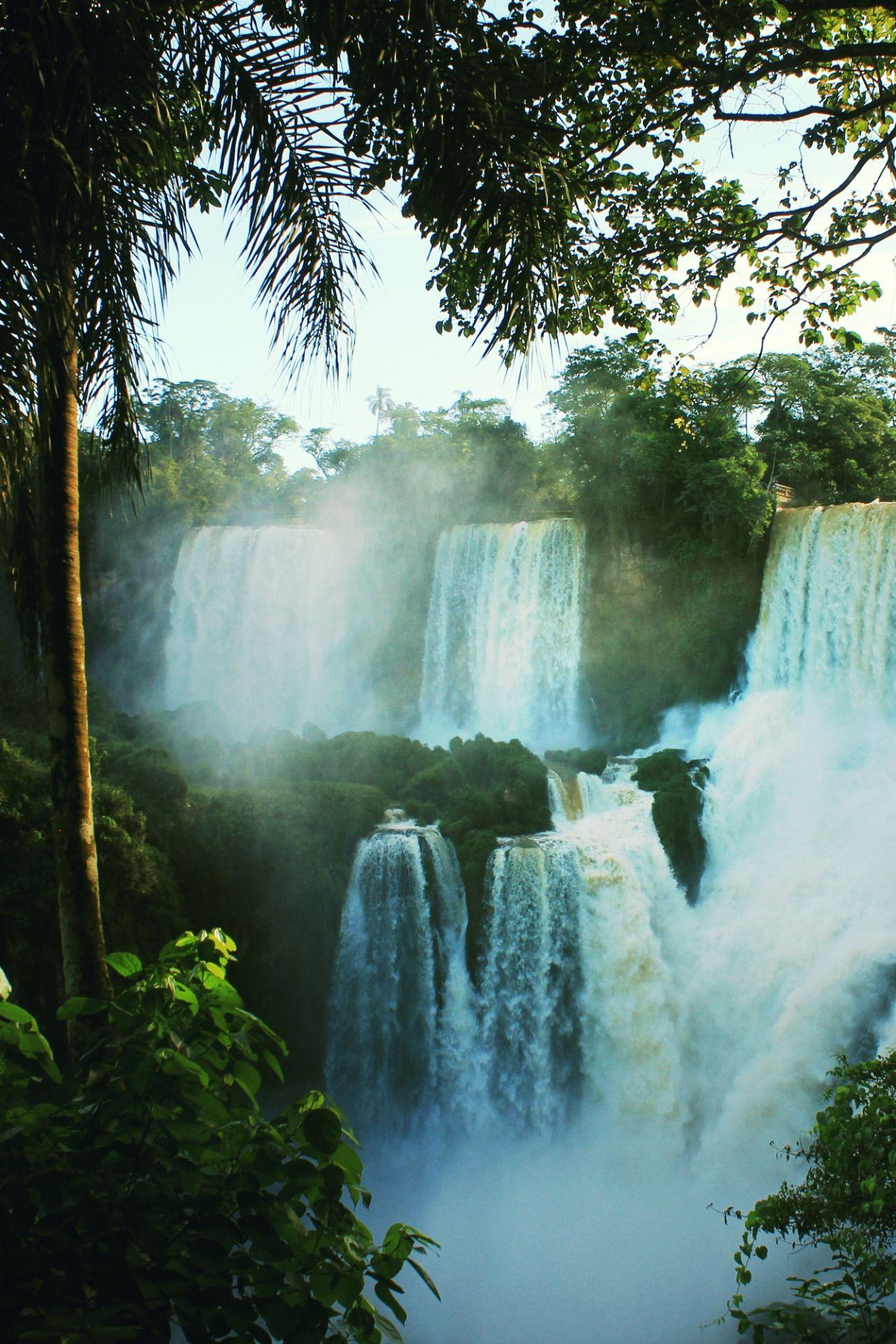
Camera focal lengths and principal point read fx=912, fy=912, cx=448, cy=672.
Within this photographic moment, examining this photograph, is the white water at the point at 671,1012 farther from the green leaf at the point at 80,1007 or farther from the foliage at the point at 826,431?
the green leaf at the point at 80,1007

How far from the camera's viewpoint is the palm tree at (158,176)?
3361mm

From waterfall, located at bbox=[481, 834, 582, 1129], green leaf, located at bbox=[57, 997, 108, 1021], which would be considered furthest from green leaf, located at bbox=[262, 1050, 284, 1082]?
waterfall, located at bbox=[481, 834, 582, 1129]

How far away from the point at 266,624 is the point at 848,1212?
2048cm

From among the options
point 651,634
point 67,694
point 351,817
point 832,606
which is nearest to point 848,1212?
point 67,694

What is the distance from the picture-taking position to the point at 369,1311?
5.87ft

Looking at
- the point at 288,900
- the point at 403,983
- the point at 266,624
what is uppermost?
the point at 266,624

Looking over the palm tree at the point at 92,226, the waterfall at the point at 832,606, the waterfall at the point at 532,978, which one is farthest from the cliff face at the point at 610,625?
the palm tree at the point at 92,226

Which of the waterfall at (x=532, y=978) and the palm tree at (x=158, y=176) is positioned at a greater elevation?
the palm tree at (x=158, y=176)

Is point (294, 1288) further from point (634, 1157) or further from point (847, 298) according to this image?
point (634, 1157)

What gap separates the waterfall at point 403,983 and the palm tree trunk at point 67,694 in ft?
29.7

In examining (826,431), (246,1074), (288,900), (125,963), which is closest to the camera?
(246,1074)

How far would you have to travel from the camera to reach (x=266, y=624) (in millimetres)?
23891

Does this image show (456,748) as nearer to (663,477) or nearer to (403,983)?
(403,983)

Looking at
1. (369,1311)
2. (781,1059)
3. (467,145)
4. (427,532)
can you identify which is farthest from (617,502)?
(369,1311)
